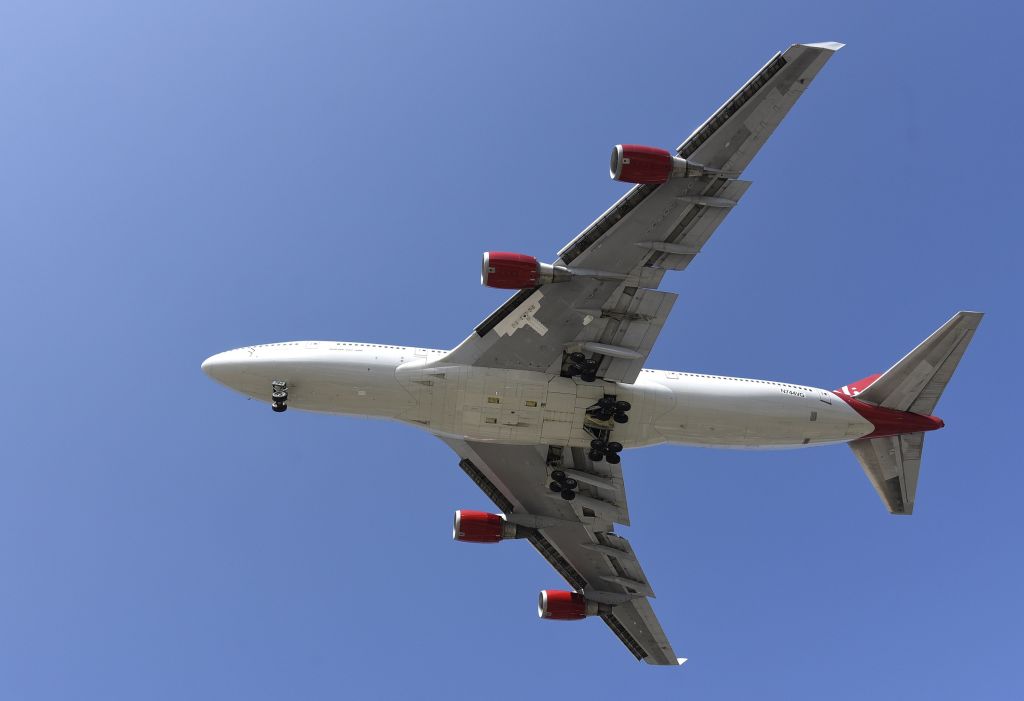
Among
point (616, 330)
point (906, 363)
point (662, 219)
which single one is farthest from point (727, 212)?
point (906, 363)

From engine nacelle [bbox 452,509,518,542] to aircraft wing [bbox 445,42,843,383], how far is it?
9.65 m

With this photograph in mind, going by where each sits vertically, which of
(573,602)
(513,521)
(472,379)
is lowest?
(573,602)

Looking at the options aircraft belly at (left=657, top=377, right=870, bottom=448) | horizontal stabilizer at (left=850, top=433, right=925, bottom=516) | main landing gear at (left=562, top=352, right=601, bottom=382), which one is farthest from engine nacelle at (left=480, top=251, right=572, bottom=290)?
horizontal stabilizer at (left=850, top=433, right=925, bottom=516)

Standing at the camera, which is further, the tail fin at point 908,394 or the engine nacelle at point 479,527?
the engine nacelle at point 479,527

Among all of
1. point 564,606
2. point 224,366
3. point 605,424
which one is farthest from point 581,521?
point 224,366

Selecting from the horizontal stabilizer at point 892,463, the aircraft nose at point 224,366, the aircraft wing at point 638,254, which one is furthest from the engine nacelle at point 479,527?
the horizontal stabilizer at point 892,463

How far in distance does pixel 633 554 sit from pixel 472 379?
15558mm

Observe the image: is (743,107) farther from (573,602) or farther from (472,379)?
(573,602)

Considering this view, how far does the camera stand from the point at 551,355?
131 ft

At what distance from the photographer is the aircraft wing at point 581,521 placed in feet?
146

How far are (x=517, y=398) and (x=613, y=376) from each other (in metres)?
4.27

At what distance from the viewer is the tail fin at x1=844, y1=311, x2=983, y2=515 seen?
138ft

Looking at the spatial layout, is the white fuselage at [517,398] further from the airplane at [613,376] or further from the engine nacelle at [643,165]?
the engine nacelle at [643,165]

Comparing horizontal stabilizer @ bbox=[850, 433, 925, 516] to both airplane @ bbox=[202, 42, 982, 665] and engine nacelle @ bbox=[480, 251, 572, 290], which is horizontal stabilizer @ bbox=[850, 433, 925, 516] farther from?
engine nacelle @ bbox=[480, 251, 572, 290]
